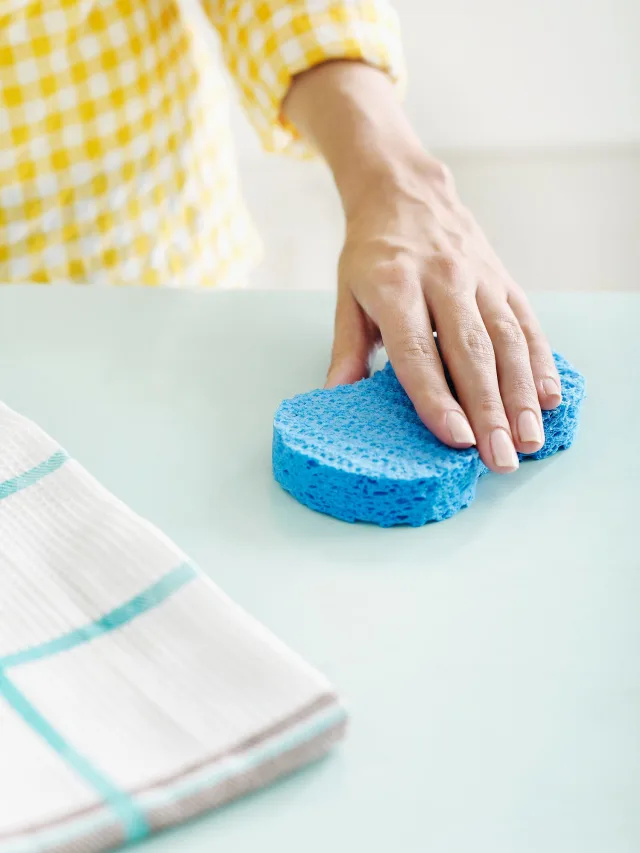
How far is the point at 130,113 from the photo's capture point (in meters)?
0.82

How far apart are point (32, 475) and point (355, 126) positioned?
419 mm

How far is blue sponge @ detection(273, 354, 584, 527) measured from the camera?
0.43 meters

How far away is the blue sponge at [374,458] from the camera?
43cm

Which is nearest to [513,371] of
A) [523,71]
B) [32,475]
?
[32,475]

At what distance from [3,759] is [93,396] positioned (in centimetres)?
31

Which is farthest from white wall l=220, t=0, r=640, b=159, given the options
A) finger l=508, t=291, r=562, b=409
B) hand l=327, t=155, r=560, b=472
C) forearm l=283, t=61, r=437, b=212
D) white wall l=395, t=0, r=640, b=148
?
finger l=508, t=291, r=562, b=409

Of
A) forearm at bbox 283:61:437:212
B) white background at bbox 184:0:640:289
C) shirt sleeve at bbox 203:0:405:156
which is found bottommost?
white background at bbox 184:0:640:289

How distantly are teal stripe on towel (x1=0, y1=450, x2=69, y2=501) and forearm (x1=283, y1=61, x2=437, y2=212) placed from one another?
0.36 meters

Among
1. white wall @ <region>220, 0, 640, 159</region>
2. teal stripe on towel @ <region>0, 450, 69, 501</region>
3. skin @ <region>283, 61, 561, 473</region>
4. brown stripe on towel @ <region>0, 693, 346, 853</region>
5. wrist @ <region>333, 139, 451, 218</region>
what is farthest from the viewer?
white wall @ <region>220, 0, 640, 159</region>

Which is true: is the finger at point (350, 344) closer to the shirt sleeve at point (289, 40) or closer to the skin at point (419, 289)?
the skin at point (419, 289)

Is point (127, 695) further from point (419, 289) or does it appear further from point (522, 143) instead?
point (522, 143)

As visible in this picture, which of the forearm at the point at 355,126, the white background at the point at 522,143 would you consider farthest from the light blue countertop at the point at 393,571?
the white background at the point at 522,143

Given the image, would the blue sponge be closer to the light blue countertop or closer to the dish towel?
the light blue countertop

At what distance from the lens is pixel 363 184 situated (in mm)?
678
